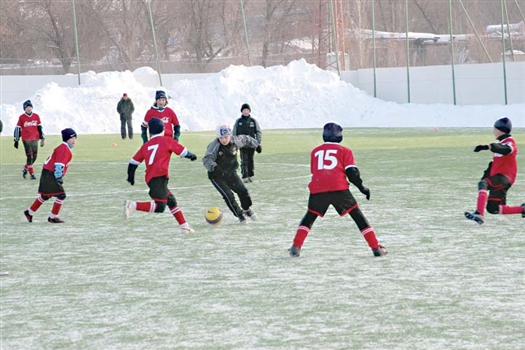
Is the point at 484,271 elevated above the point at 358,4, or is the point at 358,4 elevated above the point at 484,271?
the point at 358,4

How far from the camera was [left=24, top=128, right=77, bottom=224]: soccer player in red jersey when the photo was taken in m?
14.8

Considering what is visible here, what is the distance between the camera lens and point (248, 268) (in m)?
11.0

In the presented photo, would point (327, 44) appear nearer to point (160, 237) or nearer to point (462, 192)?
point (462, 192)

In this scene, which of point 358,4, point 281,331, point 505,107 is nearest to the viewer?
point 281,331

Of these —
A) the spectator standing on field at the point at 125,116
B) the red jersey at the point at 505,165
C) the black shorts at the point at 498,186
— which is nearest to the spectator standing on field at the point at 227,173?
the black shorts at the point at 498,186

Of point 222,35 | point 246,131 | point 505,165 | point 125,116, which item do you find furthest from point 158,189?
point 222,35

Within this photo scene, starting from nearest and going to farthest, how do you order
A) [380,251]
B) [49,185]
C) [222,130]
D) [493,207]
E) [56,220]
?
[380,251] < [493,207] < [222,130] < [49,185] < [56,220]

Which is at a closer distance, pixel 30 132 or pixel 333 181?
pixel 333 181

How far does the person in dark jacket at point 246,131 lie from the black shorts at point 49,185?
6.18 metres

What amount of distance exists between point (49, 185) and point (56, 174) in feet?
2.12

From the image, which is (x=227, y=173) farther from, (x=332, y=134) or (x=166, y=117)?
(x=166, y=117)

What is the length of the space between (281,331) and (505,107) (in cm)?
4266

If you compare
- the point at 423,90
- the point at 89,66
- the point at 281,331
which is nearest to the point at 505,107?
the point at 423,90

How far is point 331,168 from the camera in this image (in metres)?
11.3
